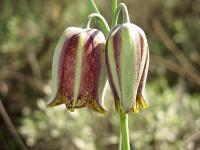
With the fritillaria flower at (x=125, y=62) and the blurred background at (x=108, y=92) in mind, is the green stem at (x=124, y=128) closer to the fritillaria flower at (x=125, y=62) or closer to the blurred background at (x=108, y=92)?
the fritillaria flower at (x=125, y=62)

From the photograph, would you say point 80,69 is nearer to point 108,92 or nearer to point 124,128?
point 124,128

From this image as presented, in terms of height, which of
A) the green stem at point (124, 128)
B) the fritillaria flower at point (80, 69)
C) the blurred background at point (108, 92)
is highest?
the fritillaria flower at point (80, 69)

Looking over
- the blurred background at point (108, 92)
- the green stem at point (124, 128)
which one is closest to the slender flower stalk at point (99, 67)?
the green stem at point (124, 128)

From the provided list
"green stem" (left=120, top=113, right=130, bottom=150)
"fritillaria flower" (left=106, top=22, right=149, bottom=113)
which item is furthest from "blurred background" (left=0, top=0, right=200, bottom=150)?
"fritillaria flower" (left=106, top=22, right=149, bottom=113)

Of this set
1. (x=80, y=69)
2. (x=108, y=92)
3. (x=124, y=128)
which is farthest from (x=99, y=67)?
(x=108, y=92)

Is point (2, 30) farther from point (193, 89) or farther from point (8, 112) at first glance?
point (193, 89)
